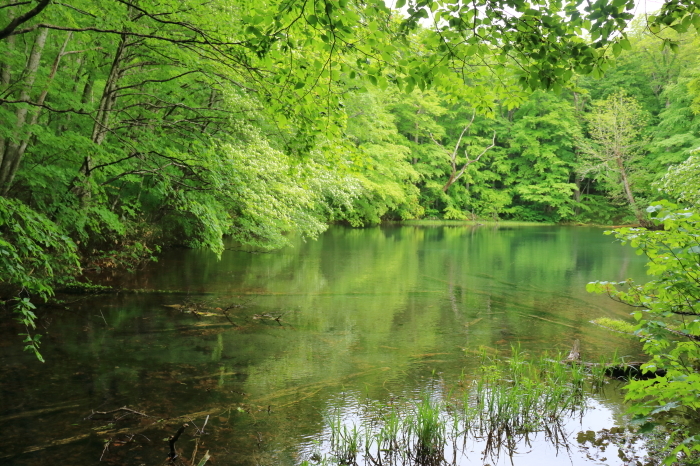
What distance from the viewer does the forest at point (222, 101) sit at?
265 cm

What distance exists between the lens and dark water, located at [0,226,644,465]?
153 inches

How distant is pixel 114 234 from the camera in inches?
373

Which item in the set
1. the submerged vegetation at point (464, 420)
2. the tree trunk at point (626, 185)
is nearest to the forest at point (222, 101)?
the submerged vegetation at point (464, 420)

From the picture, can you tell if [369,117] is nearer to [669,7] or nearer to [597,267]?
[597,267]

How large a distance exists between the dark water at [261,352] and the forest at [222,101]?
0.85 metres

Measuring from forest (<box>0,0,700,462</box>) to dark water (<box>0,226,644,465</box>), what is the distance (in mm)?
852

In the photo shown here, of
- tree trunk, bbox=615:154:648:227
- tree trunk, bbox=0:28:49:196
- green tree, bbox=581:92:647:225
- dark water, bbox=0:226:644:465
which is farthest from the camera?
green tree, bbox=581:92:647:225

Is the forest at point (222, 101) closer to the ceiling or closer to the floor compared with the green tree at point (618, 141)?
closer to the floor

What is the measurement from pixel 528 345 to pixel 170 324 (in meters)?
5.10

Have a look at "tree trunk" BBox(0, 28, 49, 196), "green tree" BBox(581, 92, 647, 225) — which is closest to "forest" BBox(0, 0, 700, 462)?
"tree trunk" BBox(0, 28, 49, 196)

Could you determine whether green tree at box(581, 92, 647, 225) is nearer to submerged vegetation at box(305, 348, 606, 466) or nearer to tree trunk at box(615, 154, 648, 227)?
tree trunk at box(615, 154, 648, 227)

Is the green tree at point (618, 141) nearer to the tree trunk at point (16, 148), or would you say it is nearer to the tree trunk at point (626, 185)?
the tree trunk at point (626, 185)

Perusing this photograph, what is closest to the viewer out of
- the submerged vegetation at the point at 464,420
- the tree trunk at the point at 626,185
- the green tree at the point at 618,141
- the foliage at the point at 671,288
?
the foliage at the point at 671,288

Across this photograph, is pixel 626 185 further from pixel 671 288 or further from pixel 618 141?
pixel 671 288
